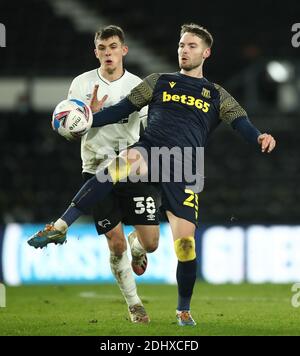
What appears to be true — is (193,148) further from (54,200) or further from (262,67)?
(262,67)

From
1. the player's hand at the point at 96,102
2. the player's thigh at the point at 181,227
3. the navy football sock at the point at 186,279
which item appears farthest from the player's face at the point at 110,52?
the navy football sock at the point at 186,279

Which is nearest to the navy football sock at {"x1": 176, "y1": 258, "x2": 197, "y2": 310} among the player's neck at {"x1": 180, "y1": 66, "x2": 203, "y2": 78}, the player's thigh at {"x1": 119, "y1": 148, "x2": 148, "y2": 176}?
the player's thigh at {"x1": 119, "y1": 148, "x2": 148, "y2": 176}

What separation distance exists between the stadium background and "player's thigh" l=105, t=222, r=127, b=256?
6.80 meters

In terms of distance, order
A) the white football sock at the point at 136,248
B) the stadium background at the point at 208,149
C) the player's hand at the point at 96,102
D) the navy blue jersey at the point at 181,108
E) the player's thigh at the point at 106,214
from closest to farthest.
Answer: the navy blue jersey at the point at 181,108
the player's thigh at the point at 106,214
the player's hand at the point at 96,102
the white football sock at the point at 136,248
the stadium background at the point at 208,149

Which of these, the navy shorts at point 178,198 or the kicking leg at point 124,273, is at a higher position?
Answer: the navy shorts at point 178,198

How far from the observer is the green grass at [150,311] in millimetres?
7671

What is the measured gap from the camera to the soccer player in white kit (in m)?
8.22

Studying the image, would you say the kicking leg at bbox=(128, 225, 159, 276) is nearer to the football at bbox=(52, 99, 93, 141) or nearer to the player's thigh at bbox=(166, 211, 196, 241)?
the player's thigh at bbox=(166, 211, 196, 241)
